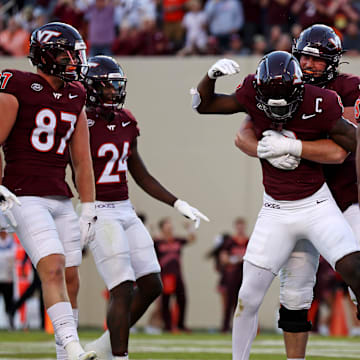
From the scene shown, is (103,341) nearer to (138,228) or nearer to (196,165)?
(138,228)

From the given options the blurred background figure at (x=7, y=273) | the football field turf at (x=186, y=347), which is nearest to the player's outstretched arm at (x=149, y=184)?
the football field turf at (x=186, y=347)

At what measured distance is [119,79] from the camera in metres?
5.62

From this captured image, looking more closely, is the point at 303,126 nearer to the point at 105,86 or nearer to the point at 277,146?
the point at 277,146

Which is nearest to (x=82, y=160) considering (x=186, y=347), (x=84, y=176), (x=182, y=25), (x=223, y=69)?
(x=84, y=176)

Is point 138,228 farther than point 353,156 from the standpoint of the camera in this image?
Yes

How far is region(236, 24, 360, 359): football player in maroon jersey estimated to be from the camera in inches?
190

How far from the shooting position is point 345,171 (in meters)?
5.11

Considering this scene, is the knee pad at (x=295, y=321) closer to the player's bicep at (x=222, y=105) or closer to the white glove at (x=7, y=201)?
the player's bicep at (x=222, y=105)

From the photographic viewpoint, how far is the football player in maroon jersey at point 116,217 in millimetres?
5312

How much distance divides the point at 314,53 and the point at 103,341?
2.22 metres

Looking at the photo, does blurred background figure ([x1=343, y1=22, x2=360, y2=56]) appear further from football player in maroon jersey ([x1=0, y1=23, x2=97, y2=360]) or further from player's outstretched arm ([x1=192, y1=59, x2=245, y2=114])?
football player in maroon jersey ([x1=0, y1=23, x2=97, y2=360])

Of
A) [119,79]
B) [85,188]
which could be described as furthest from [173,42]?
[85,188]

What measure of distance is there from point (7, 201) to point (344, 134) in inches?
71.9

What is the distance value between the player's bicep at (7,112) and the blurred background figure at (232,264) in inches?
267
